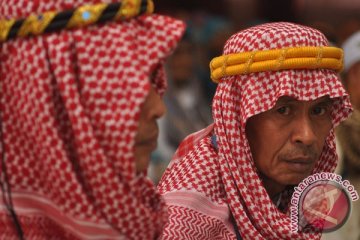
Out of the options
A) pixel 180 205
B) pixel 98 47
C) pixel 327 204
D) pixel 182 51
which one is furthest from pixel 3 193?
pixel 182 51

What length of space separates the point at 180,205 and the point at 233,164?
26 centimetres

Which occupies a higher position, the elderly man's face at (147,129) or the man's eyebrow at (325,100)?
the elderly man's face at (147,129)

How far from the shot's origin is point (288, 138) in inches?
124

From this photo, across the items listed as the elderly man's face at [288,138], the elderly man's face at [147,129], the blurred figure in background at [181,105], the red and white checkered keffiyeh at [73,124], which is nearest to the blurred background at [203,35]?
the blurred figure in background at [181,105]

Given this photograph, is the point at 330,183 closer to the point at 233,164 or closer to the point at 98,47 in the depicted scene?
the point at 233,164

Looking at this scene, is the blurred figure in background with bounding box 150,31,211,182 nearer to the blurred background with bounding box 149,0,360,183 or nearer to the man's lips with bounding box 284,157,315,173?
the blurred background with bounding box 149,0,360,183

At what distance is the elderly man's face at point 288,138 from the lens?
10.3 feet

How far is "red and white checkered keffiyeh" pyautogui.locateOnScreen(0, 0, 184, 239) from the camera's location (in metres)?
2.11

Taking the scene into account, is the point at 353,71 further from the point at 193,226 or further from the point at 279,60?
the point at 193,226

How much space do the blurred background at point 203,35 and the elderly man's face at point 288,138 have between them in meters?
2.61

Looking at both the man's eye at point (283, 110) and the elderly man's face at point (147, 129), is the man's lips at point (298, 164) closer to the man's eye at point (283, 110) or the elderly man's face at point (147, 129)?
the man's eye at point (283, 110)

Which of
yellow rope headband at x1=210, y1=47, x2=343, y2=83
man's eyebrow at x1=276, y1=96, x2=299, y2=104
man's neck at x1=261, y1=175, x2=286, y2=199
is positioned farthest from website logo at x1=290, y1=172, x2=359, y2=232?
yellow rope headband at x1=210, y1=47, x2=343, y2=83

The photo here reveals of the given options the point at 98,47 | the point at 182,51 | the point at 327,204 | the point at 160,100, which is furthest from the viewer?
the point at 182,51

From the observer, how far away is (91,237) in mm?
2197
